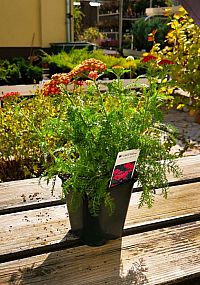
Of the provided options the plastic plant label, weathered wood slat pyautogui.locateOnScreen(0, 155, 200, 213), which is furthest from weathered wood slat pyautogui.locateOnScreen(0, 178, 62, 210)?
the plastic plant label

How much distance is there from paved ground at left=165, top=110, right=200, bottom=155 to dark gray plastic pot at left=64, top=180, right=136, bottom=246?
257cm

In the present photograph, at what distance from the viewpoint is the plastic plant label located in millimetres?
1008

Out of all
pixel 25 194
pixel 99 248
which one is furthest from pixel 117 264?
pixel 25 194

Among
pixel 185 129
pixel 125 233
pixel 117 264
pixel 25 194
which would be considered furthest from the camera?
pixel 185 129

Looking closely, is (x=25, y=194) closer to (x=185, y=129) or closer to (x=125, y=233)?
(x=125, y=233)

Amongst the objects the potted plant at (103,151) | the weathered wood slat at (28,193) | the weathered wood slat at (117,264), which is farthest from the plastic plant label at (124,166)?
the weathered wood slat at (28,193)

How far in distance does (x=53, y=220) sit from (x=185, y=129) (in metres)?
3.47

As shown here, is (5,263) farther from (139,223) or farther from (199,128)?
(199,128)

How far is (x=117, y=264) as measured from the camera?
103cm

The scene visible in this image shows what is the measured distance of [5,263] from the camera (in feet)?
3.41

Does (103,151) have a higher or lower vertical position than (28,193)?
higher

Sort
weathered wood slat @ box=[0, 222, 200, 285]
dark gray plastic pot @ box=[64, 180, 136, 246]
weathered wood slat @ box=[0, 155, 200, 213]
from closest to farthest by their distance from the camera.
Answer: weathered wood slat @ box=[0, 222, 200, 285], dark gray plastic pot @ box=[64, 180, 136, 246], weathered wood slat @ box=[0, 155, 200, 213]

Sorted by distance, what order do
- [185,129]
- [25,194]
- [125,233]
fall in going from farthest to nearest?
[185,129] → [25,194] → [125,233]

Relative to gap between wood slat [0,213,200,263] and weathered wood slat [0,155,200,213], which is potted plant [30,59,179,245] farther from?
weathered wood slat [0,155,200,213]
